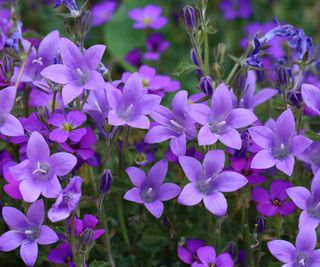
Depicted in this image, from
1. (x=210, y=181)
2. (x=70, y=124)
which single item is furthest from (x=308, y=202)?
(x=70, y=124)

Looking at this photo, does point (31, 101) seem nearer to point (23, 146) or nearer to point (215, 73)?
point (23, 146)

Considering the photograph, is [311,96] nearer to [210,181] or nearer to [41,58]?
[210,181]

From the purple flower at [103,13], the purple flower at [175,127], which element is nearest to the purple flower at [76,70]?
the purple flower at [175,127]

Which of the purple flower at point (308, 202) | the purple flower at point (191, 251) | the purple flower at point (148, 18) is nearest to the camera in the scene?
the purple flower at point (308, 202)

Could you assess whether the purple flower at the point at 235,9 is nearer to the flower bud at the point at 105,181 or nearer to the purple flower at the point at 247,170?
the purple flower at the point at 247,170

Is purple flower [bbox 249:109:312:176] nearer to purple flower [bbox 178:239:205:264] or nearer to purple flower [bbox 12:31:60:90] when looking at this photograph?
purple flower [bbox 178:239:205:264]

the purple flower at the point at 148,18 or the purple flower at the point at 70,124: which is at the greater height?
the purple flower at the point at 70,124
